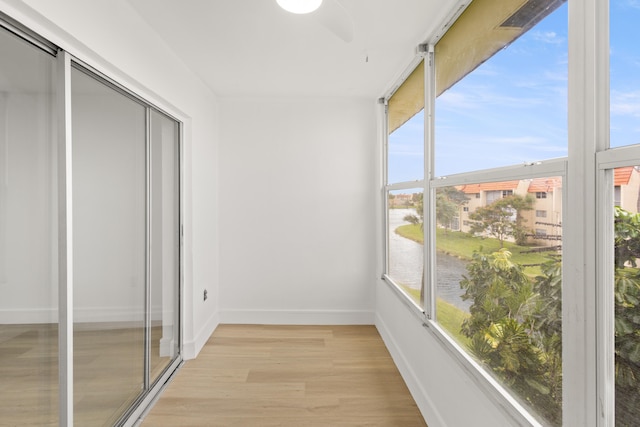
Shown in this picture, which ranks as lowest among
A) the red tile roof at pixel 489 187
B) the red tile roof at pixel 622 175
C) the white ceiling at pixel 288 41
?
the red tile roof at pixel 622 175

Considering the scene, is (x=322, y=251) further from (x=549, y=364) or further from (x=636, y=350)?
(x=636, y=350)

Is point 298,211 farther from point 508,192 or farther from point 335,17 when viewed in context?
point 508,192

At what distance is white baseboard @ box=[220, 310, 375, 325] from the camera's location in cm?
437

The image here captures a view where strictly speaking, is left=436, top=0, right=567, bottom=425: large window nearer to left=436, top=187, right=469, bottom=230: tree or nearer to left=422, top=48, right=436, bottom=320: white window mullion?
left=436, top=187, right=469, bottom=230: tree

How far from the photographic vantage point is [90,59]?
1.93m

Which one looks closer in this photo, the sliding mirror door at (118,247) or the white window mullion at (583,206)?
the white window mullion at (583,206)

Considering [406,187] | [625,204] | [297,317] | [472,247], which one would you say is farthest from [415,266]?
[625,204]

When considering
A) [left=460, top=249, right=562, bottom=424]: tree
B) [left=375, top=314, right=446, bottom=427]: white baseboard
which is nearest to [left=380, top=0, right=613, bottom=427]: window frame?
[left=460, top=249, right=562, bottom=424]: tree

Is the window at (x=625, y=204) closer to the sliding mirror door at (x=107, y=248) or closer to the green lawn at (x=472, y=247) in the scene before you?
the green lawn at (x=472, y=247)

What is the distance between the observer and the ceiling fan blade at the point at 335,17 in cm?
161

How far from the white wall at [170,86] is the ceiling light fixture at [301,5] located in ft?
3.08

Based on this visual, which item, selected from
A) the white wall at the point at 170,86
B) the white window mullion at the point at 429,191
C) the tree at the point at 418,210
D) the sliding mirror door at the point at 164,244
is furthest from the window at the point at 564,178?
the sliding mirror door at the point at 164,244

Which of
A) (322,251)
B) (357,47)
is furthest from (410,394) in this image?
(357,47)

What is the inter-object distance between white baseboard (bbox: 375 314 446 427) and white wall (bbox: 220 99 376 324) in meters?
0.82
